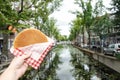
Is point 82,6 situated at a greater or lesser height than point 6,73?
greater

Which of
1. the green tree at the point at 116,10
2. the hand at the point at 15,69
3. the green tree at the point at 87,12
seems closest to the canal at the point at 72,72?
the green tree at the point at 116,10

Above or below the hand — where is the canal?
below

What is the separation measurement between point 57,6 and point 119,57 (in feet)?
77.1

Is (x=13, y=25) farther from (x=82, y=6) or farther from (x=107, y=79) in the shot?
(x=82, y=6)

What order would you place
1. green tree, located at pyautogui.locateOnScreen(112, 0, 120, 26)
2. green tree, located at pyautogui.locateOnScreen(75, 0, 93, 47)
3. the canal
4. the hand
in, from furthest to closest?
green tree, located at pyautogui.locateOnScreen(75, 0, 93, 47) < green tree, located at pyautogui.locateOnScreen(112, 0, 120, 26) < the canal < the hand

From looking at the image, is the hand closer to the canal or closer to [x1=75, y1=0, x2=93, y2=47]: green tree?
the canal

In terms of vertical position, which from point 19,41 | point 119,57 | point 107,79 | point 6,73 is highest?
point 19,41

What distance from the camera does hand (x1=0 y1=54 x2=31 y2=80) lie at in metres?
1.87

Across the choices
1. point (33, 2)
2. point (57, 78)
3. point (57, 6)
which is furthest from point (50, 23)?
point (57, 78)

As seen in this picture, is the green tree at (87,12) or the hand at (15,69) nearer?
the hand at (15,69)

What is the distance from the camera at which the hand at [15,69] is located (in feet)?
6.12

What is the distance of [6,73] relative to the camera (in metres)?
1.89

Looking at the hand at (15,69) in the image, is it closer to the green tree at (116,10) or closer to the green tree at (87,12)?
the green tree at (116,10)

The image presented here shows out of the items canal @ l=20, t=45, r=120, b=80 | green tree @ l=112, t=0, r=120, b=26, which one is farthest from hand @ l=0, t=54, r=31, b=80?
green tree @ l=112, t=0, r=120, b=26
